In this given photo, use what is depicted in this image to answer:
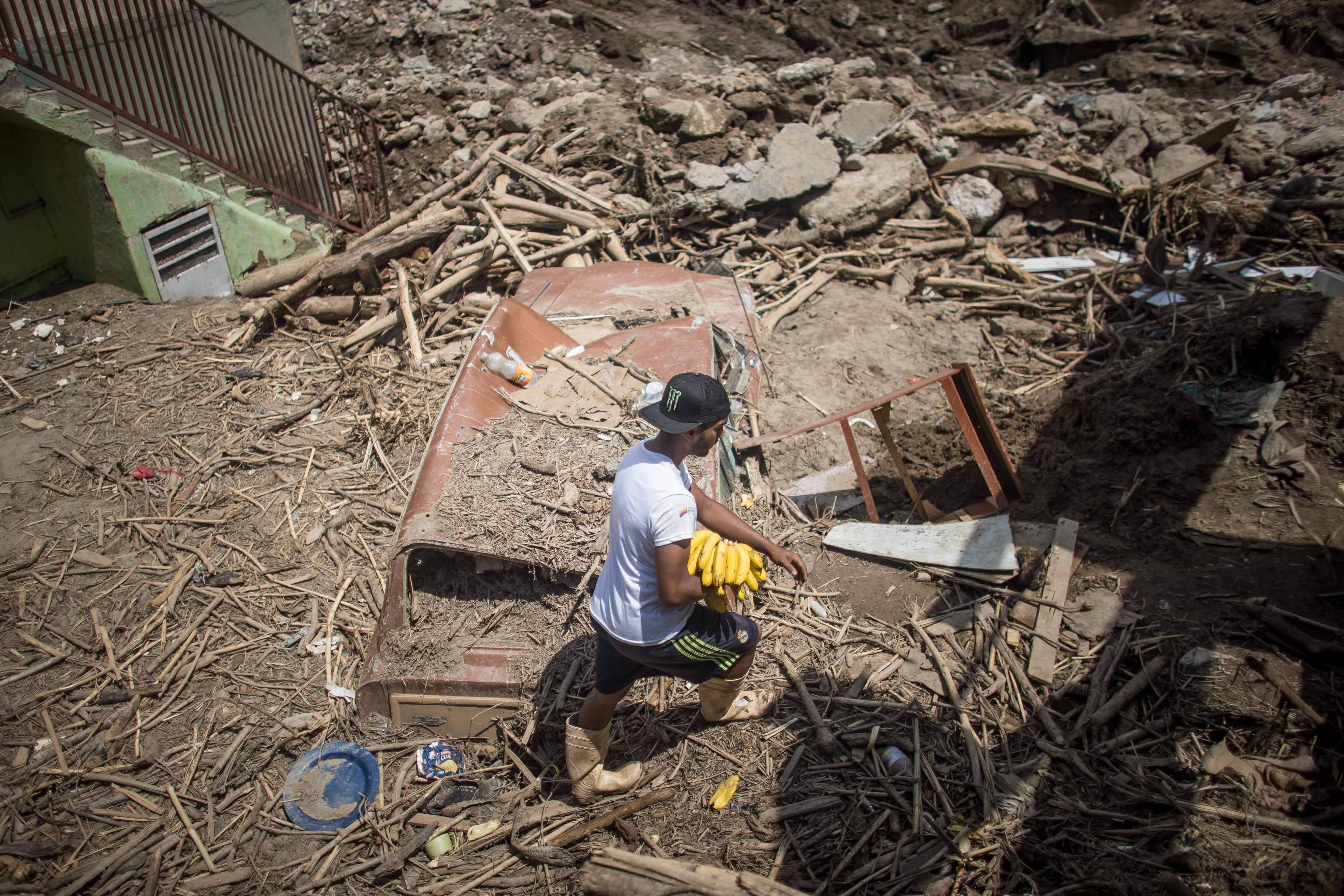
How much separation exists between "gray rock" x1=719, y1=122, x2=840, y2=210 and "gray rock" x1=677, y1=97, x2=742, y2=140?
0.75 meters

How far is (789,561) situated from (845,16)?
45.0ft

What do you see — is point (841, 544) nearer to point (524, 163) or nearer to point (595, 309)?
point (595, 309)

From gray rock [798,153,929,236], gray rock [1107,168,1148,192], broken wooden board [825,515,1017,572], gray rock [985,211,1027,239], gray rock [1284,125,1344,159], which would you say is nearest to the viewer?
broken wooden board [825,515,1017,572]

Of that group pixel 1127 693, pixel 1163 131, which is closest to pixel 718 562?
pixel 1127 693

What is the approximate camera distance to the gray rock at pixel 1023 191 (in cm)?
966

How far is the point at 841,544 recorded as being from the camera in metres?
4.64

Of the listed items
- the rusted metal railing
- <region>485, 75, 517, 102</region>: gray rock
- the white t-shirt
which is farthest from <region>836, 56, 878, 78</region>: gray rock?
the white t-shirt

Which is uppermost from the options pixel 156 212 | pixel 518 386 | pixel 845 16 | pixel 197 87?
pixel 197 87

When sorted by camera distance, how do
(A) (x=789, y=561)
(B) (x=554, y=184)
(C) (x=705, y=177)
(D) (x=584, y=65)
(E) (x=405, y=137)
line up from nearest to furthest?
1. (A) (x=789, y=561)
2. (B) (x=554, y=184)
3. (C) (x=705, y=177)
4. (E) (x=405, y=137)
5. (D) (x=584, y=65)

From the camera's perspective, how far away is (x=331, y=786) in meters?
3.51

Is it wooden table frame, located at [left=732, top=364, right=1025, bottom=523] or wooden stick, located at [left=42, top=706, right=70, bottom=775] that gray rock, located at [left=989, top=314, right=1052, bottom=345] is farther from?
wooden stick, located at [left=42, top=706, right=70, bottom=775]

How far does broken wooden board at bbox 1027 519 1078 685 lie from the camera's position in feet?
12.0

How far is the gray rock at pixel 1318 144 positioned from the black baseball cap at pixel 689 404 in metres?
11.3

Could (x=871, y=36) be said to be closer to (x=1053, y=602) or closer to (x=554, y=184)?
(x=554, y=184)
